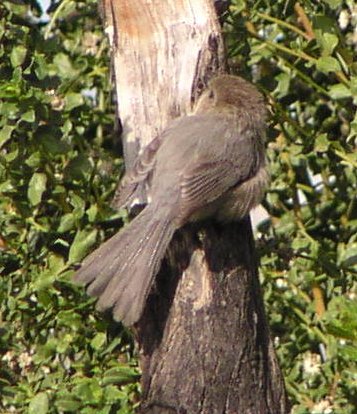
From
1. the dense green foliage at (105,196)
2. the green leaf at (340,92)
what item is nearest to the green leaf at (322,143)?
the dense green foliage at (105,196)

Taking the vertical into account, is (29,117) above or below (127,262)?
above

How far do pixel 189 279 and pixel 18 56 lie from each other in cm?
106

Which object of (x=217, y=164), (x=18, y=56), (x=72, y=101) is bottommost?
(x=217, y=164)

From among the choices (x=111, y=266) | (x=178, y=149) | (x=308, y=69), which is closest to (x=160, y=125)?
(x=178, y=149)

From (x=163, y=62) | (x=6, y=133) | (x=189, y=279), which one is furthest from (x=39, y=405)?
(x=163, y=62)

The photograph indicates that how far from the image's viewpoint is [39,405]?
608 cm

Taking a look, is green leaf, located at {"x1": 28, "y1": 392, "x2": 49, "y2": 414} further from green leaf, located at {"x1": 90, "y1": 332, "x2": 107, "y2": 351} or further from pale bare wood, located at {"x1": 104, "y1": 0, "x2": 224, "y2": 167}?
pale bare wood, located at {"x1": 104, "y1": 0, "x2": 224, "y2": 167}

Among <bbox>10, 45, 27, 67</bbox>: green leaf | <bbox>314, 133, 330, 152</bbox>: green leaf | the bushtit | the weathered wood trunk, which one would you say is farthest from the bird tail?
<bbox>314, 133, 330, 152</bbox>: green leaf

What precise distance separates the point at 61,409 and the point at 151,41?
142cm

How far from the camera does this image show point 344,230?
22.8 ft

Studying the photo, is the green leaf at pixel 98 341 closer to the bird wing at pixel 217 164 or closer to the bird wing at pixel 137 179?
the bird wing at pixel 137 179

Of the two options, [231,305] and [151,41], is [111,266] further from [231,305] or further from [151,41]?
[151,41]

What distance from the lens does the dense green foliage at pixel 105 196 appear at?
6.26m

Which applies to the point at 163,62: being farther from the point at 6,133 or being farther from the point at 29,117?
the point at 6,133
